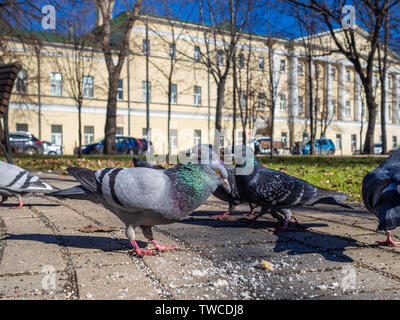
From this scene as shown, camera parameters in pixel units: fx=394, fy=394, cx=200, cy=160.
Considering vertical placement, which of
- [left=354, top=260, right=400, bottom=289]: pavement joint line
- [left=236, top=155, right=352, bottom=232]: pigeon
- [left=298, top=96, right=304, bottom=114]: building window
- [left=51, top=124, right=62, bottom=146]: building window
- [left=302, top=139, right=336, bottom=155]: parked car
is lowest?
[left=354, top=260, right=400, bottom=289]: pavement joint line

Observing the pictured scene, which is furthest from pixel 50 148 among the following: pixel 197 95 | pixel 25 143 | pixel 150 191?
pixel 150 191

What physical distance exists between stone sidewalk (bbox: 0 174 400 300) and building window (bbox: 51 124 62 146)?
88.3 feet

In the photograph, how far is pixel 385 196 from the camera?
250 centimetres

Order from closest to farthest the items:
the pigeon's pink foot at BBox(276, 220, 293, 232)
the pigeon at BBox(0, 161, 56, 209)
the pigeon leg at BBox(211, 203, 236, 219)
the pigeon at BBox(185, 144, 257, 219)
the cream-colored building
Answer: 1. the pigeon at BBox(185, 144, 257, 219)
2. the pigeon's pink foot at BBox(276, 220, 293, 232)
3. the pigeon leg at BBox(211, 203, 236, 219)
4. the pigeon at BBox(0, 161, 56, 209)
5. the cream-colored building

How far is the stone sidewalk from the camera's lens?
1.90m

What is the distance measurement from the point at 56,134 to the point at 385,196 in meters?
29.3

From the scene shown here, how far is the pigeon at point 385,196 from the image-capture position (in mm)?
2363

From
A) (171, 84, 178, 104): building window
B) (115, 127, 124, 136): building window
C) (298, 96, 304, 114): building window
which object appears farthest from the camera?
(298, 96, 304, 114): building window

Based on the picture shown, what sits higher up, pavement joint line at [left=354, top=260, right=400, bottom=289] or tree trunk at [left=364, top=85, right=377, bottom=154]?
tree trunk at [left=364, top=85, right=377, bottom=154]

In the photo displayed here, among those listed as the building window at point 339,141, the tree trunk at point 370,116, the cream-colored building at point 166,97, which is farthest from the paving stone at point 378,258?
the building window at point 339,141

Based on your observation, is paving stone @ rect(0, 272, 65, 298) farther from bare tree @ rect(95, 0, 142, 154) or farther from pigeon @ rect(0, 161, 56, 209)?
bare tree @ rect(95, 0, 142, 154)

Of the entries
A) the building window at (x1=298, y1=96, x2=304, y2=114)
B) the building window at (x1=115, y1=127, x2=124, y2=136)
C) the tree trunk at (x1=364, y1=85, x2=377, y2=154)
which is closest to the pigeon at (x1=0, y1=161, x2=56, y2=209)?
the tree trunk at (x1=364, y1=85, x2=377, y2=154)

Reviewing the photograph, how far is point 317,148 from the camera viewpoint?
109 feet

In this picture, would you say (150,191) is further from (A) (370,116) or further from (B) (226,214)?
(A) (370,116)
